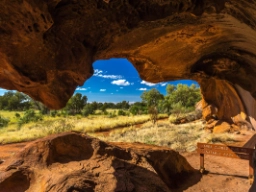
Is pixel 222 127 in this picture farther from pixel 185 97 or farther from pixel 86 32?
pixel 185 97

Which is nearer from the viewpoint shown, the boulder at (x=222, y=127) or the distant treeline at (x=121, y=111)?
the boulder at (x=222, y=127)

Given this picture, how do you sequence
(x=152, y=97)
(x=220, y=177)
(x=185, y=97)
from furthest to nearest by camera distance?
1. (x=152, y=97)
2. (x=185, y=97)
3. (x=220, y=177)

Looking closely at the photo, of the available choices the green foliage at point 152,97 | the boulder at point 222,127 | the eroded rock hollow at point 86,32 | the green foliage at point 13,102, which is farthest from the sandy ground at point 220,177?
the green foliage at point 13,102

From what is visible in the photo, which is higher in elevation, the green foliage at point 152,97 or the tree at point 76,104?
the green foliage at point 152,97

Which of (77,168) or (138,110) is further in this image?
(138,110)

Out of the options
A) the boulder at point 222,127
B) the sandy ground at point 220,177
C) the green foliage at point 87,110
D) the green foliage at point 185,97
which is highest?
the green foliage at point 185,97

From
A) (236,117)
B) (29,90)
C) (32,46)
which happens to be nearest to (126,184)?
(29,90)

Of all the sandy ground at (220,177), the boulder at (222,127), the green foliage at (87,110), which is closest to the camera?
the sandy ground at (220,177)

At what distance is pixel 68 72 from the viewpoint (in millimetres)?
3512

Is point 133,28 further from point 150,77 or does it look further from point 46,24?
point 150,77

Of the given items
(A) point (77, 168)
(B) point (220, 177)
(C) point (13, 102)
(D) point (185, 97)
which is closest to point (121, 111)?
(D) point (185, 97)

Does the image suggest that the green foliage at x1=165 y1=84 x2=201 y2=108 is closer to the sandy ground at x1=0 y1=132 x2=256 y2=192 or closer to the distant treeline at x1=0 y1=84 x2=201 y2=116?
the distant treeline at x1=0 y1=84 x2=201 y2=116

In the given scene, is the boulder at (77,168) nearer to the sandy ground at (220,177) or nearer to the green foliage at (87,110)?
the sandy ground at (220,177)

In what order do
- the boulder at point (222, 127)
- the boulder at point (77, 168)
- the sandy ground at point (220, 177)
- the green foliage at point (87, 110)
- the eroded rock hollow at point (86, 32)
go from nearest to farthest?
the eroded rock hollow at point (86, 32), the boulder at point (77, 168), the sandy ground at point (220, 177), the boulder at point (222, 127), the green foliage at point (87, 110)
